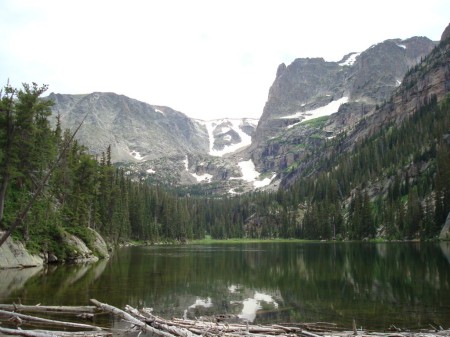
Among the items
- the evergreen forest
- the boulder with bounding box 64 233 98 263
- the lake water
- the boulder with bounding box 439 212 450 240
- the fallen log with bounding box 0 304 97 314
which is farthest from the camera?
the boulder with bounding box 439 212 450 240

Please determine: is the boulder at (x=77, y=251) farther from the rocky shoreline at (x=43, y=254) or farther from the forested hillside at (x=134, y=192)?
the forested hillside at (x=134, y=192)

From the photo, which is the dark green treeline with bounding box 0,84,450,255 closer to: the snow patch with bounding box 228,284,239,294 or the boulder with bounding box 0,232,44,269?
the boulder with bounding box 0,232,44,269

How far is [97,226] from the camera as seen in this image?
96.2 metres

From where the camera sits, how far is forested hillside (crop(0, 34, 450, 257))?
44.9m

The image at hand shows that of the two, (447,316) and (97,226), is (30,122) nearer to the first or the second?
(447,316)

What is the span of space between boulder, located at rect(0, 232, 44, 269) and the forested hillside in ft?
8.12

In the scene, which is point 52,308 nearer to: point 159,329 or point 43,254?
point 159,329

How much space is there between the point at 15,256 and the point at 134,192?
3575 inches

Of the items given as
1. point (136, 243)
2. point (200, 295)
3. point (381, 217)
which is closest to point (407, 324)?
point (200, 295)

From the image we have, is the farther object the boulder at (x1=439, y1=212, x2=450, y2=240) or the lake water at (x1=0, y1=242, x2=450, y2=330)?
the boulder at (x1=439, y1=212, x2=450, y2=240)

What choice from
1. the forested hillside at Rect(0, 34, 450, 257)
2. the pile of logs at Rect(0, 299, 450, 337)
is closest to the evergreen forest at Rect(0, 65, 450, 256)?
Result: the forested hillside at Rect(0, 34, 450, 257)

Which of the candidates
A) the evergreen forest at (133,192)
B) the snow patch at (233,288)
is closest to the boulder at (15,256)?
the evergreen forest at (133,192)

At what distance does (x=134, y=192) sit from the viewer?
137125 millimetres

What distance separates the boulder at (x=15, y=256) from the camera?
4516 cm
